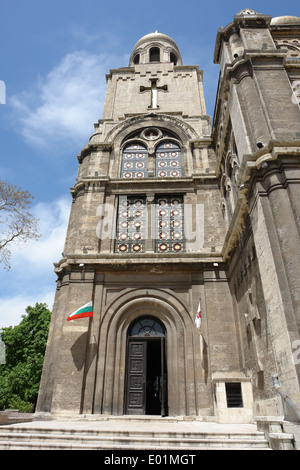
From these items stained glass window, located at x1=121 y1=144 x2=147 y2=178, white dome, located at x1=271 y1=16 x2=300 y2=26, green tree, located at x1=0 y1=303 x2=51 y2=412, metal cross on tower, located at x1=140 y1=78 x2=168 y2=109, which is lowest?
green tree, located at x1=0 y1=303 x2=51 y2=412

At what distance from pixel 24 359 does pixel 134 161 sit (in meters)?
21.7

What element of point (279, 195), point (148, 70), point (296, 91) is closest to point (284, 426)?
point (279, 195)

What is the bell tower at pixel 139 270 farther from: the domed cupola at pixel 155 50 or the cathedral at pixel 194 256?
the domed cupola at pixel 155 50

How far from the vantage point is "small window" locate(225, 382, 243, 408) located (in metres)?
10.9

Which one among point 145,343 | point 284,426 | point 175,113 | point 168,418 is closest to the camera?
point 284,426

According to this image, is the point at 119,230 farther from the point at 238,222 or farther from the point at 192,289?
the point at 238,222

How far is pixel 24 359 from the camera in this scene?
29219 mm

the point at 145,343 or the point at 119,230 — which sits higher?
the point at 119,230

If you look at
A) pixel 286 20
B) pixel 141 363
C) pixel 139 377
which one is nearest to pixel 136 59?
pixel 286 20

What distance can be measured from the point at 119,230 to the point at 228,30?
10556 mm

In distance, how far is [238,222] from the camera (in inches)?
468

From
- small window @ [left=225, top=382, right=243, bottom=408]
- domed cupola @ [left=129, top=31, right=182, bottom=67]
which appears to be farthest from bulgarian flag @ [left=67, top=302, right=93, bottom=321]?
domed cupola @ [left=129, top=31, right=182, bottom=67]

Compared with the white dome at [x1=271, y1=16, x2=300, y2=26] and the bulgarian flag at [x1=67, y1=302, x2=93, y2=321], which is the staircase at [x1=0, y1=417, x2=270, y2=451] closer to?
the bulgarian flag at [x1=67, y1=302, x2=93, y2=321]

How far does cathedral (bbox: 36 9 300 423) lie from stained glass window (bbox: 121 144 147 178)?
0.08 m
